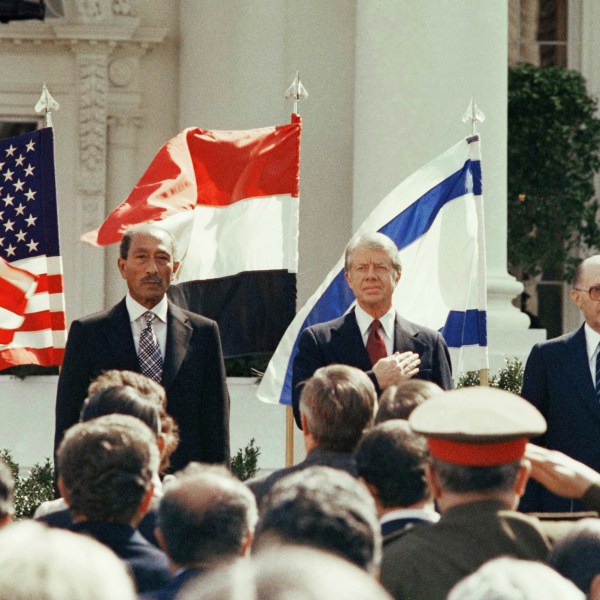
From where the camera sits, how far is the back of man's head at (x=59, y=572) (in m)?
1.91

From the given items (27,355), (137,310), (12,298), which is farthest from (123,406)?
(12,298)

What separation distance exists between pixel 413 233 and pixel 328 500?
4.45 m

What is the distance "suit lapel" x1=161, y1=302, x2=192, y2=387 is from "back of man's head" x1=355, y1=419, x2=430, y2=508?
2.16m

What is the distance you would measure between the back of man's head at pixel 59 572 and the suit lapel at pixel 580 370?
12.6ft

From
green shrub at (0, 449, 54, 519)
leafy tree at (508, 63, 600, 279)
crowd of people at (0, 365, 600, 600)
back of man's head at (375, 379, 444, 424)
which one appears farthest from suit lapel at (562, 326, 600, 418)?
leafy tree at (508, 63, 600, 279)

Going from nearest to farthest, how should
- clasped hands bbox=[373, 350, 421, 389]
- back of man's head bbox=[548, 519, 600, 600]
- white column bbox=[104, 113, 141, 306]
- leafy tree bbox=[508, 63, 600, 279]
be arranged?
1. back of man's head bbox=[548, 519, 600, 600]
2. clasped hands bbox=[373, 350, 421, 389]
3. white column bbox=[104, 113, 141, 306]
4. leafy tree bbox=[508, 63, 600, 279]

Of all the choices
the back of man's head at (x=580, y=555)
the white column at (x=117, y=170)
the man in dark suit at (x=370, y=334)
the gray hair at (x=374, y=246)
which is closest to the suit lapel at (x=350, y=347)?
the man in dark suit at (x=370, y=334)

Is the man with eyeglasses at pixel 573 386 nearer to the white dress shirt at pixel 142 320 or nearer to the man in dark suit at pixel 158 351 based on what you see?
the man in dark suit at pixel 158 351

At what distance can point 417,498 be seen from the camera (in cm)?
348

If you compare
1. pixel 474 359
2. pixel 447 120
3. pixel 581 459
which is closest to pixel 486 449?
pixel 581 459

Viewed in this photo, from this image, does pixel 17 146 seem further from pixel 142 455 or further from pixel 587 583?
pixel 587 583

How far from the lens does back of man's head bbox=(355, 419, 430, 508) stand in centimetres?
345

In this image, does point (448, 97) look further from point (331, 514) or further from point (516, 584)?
point (516, 584)

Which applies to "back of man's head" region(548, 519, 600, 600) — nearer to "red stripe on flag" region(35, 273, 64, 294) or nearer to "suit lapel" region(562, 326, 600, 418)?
"suit lapel" region(562, 326, 600, 418)
